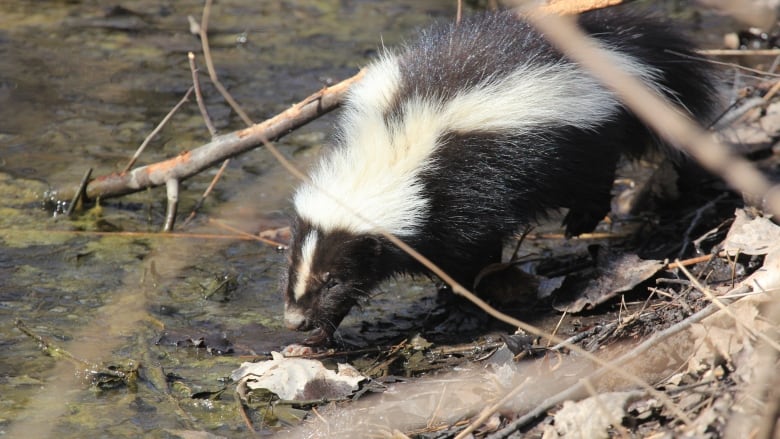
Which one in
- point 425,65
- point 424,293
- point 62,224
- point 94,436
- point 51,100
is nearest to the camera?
point 94,436

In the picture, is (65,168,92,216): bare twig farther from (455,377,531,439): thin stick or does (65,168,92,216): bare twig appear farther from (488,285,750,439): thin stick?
(488,285,750,439): thin stick

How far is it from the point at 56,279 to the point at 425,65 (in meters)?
2.37

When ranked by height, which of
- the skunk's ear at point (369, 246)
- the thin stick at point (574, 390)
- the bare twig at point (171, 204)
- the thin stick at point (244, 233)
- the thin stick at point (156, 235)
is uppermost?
the thin stick at point (574, 390)

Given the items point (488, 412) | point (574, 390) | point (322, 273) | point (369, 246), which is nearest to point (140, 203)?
point (322, 273)

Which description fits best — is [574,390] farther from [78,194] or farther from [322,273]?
[78,194]

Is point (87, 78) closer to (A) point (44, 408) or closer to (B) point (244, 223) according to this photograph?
(B) point (244, 223)

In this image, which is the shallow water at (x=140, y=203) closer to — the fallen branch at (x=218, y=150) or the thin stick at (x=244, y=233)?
the thin stick at (x=244, y=233)

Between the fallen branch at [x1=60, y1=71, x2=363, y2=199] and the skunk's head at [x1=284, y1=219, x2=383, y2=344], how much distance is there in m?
1.13

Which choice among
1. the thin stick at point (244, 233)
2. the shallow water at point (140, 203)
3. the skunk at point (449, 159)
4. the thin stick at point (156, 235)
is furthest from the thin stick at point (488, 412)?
the thin stick at point (156, 235)

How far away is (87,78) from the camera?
8383mm

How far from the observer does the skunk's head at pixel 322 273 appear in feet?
16.0

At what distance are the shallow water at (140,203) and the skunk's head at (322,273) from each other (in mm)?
278

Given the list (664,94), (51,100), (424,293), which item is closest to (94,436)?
(424,293)

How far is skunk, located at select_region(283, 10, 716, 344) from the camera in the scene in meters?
4.83
